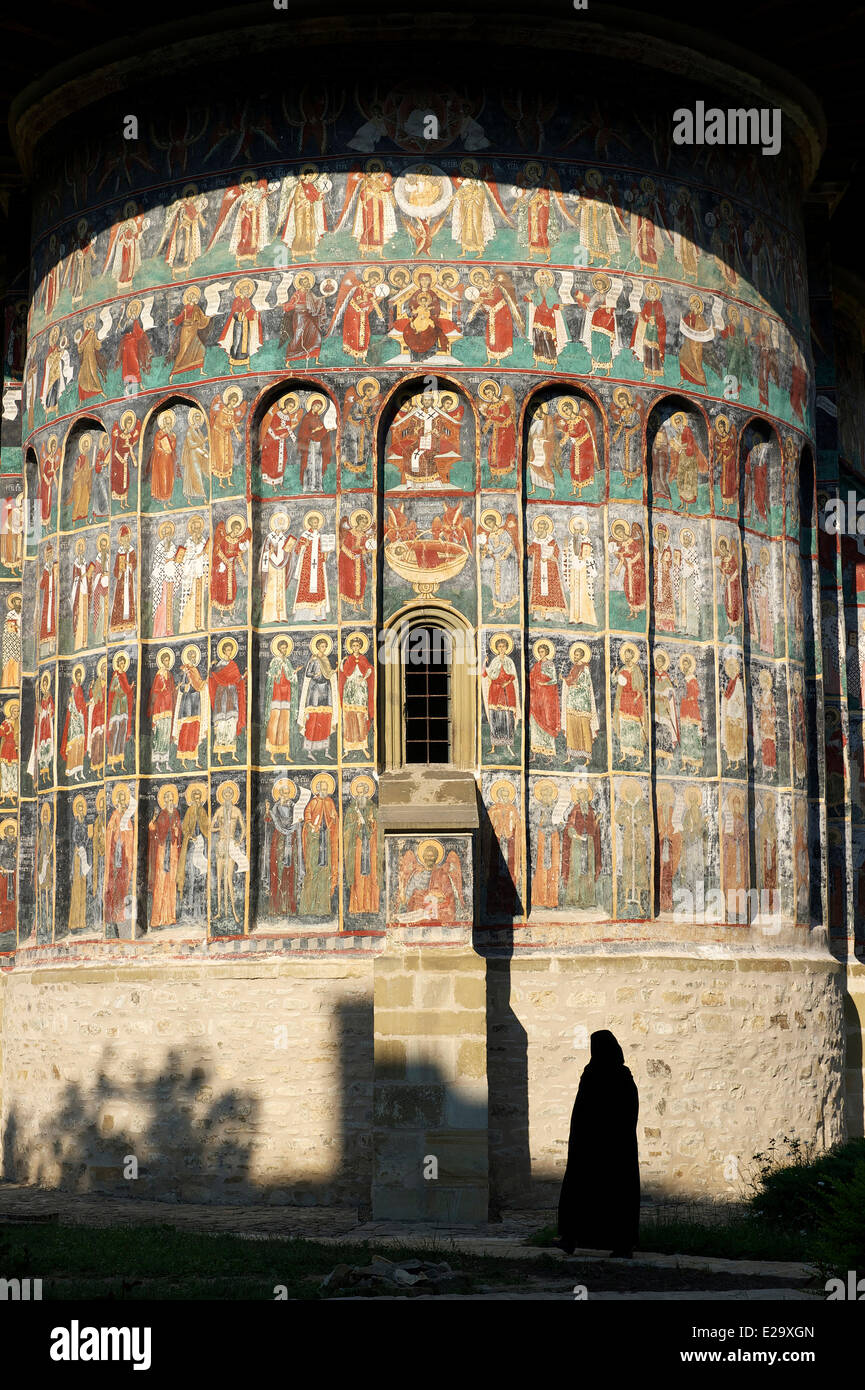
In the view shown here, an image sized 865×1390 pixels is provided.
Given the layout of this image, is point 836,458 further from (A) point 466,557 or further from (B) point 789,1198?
(B) point 789,1198

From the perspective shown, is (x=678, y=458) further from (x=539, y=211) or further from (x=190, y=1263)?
(x=190, y=1263)

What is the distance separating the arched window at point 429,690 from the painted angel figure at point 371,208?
3.77 metres

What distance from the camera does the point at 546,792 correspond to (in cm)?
1862

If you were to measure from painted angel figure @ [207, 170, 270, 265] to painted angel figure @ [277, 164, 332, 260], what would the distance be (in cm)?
21

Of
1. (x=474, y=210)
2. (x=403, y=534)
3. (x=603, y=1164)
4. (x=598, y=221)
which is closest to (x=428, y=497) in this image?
(x=403, y=534)

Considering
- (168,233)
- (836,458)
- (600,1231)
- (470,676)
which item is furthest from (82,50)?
(600,1231)

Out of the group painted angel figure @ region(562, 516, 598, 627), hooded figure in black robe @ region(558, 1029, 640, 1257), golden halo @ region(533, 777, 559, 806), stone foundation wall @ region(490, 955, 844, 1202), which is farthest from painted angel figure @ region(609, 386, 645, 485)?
hooded figure in black robe @ region(558, 1029, 640, 1257)

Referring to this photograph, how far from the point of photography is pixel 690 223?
2009 cm

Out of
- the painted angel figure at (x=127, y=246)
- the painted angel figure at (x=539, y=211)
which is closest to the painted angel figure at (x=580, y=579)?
the painted angel figure at (x=539, y=211)

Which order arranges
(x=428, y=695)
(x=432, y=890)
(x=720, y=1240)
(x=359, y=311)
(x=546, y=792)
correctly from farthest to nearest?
(x=359, y=311), (x=428, y=695), (x=546, y=792), (x=432, y=890), (x=720, y=1240)

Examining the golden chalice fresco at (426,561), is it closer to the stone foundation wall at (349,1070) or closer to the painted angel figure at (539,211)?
the painted angel figure at (539,211)

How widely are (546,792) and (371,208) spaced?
6.19 metres

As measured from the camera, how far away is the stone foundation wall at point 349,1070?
17625mm

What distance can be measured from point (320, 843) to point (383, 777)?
95cm
